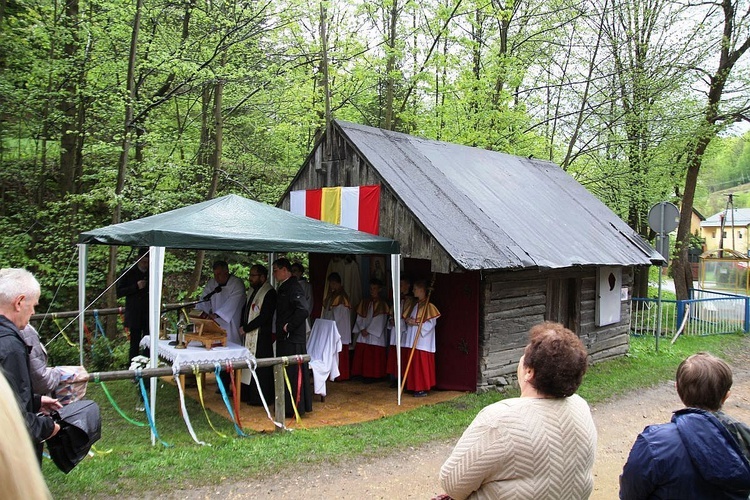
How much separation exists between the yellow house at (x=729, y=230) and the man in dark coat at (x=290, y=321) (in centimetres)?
5801

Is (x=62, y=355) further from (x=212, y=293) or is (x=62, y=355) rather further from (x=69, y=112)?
(x=69, y=112)

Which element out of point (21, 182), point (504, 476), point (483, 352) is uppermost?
point (21, 182)

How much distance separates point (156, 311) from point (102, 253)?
327 inches

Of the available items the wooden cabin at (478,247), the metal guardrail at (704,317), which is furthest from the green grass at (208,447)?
the metal guardrail at (704,317)

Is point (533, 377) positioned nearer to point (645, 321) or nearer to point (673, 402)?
point (673, 402)

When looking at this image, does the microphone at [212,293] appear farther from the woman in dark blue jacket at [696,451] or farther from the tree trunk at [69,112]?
the woman in dark blue jacket at [696,451]

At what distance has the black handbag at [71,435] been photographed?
321 centimetres

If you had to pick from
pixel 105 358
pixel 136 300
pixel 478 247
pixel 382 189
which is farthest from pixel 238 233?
pixel 105 358

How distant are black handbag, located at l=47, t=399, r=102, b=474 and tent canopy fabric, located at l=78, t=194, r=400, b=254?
2.79 meters

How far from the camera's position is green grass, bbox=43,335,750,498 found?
15.6 feet

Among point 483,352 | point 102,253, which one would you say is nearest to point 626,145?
point 483,352

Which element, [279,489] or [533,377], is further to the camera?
[279,489]

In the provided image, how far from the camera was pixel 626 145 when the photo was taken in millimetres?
17906

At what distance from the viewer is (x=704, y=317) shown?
48.5 ft
